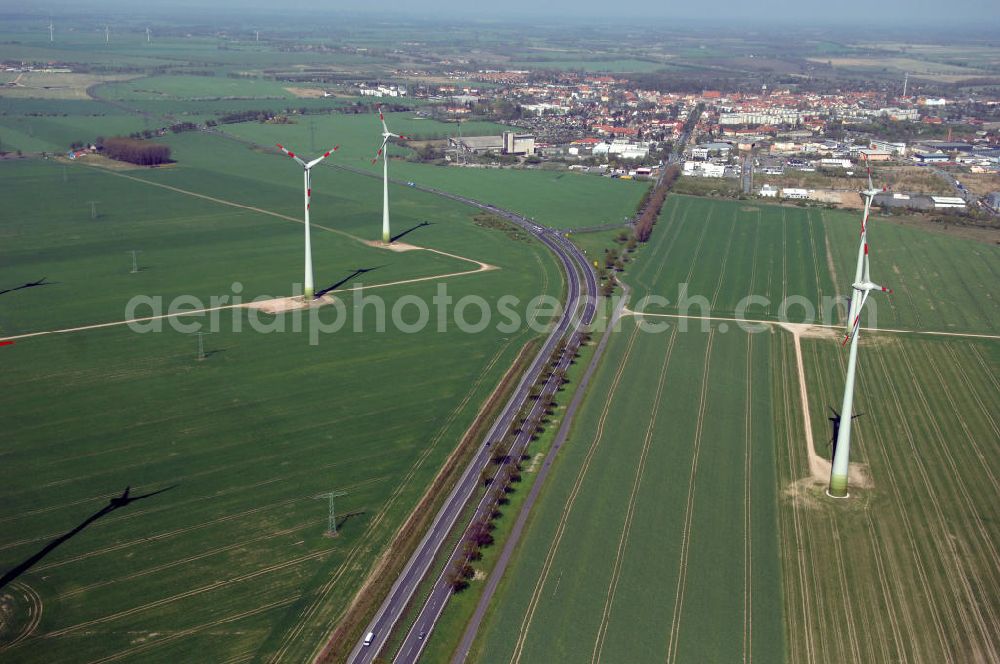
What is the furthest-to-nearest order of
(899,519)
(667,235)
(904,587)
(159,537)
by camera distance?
1. (667,235)
2. (899,519)
3. (159,537)
4. (904,587)

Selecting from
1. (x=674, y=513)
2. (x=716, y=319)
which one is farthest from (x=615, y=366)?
(x=674, y=513)

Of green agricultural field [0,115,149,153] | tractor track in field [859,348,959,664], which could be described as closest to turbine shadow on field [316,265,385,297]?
tractor track in field [859,348,959,664]

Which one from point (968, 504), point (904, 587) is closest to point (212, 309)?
point (904, 587)

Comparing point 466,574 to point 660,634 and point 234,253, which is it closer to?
point 660,634

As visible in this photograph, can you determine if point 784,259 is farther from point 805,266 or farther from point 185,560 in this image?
point 185,560

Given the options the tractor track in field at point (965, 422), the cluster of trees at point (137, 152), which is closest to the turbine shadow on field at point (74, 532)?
the tractor track in field at point (965, 422)

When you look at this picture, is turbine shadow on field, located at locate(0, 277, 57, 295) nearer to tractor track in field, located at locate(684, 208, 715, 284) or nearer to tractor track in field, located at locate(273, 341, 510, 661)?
tractor track in field, located at locate(273, 341, 510, 661)

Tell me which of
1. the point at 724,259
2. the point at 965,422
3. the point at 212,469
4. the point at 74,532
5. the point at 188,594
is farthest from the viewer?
the point at 724,259

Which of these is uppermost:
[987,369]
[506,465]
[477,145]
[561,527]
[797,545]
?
[477,145]
